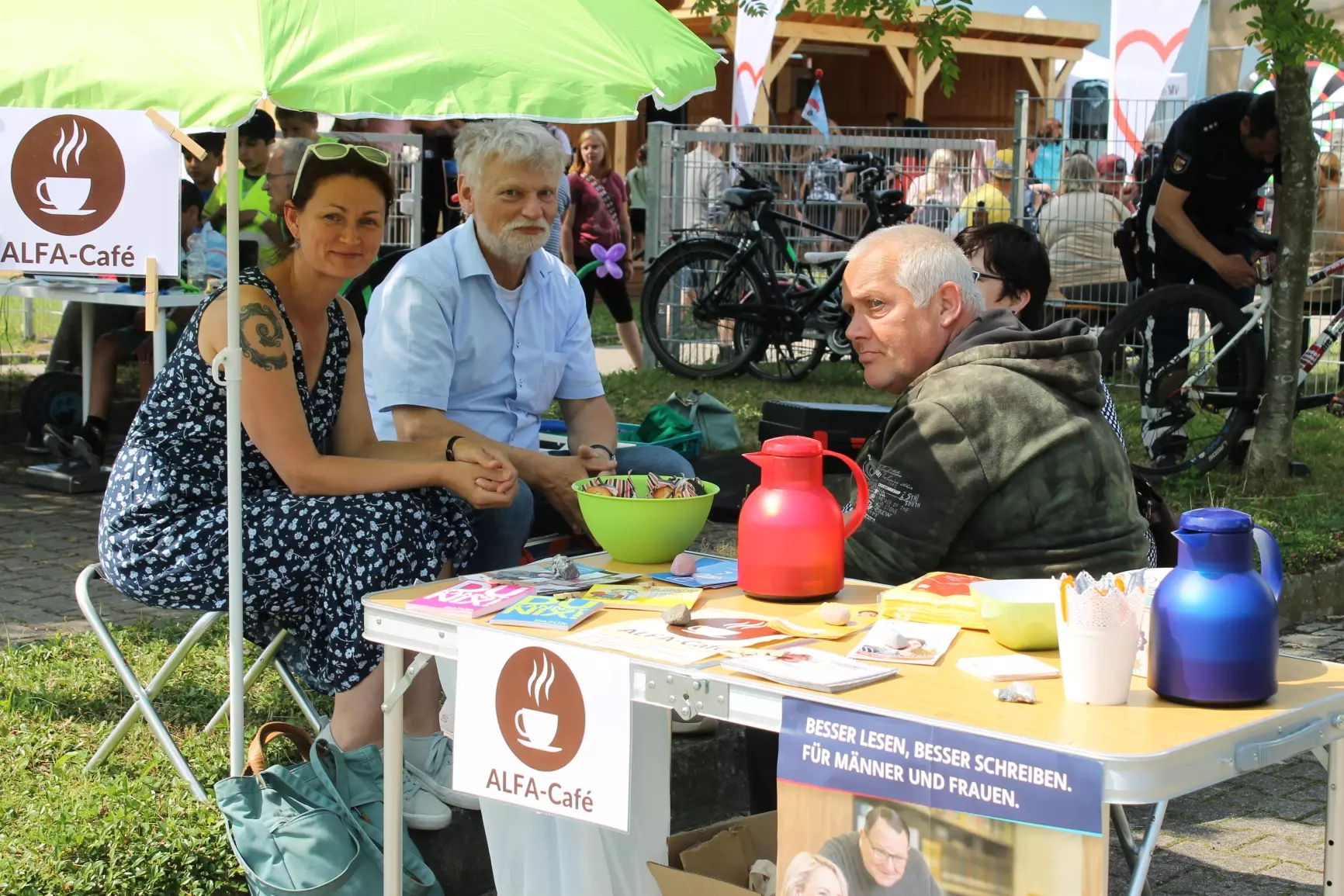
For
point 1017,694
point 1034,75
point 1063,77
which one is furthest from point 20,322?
point 1063,77

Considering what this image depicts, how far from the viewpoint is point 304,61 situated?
2676mm

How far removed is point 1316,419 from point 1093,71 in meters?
12.4

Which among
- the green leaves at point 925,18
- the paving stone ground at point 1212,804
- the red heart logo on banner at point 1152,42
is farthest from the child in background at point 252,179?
the red heart logo on banner at point 1152,42

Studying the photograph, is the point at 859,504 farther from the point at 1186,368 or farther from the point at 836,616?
the point at 1186,368

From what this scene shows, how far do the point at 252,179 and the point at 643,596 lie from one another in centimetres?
551

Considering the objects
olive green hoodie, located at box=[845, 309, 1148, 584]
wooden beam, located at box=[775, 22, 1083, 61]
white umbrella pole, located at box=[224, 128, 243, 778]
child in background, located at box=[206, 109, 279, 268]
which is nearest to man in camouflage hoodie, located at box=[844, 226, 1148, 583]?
olive green hoodie, located at box=[845, 309, 1148, 584]

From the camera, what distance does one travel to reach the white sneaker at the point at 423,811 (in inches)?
134

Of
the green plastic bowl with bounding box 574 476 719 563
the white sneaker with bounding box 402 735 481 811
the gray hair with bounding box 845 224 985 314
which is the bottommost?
the white sneaker with bounding box 402 735 481 811

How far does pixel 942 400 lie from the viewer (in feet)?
9.28

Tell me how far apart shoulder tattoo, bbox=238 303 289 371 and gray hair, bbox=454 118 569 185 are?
90 cm

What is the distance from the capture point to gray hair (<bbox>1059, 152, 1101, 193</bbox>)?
30.6 feet

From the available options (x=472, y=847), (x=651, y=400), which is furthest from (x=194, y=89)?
(x=651, y=400)

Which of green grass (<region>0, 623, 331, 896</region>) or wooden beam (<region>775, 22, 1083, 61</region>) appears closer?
green grass (<region>0, 623, 331, 896</region>)

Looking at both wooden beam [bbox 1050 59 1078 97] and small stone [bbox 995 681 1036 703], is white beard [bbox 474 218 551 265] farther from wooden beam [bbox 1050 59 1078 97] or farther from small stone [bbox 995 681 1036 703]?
wooden beam [bbox 1050 59 1078 97]
